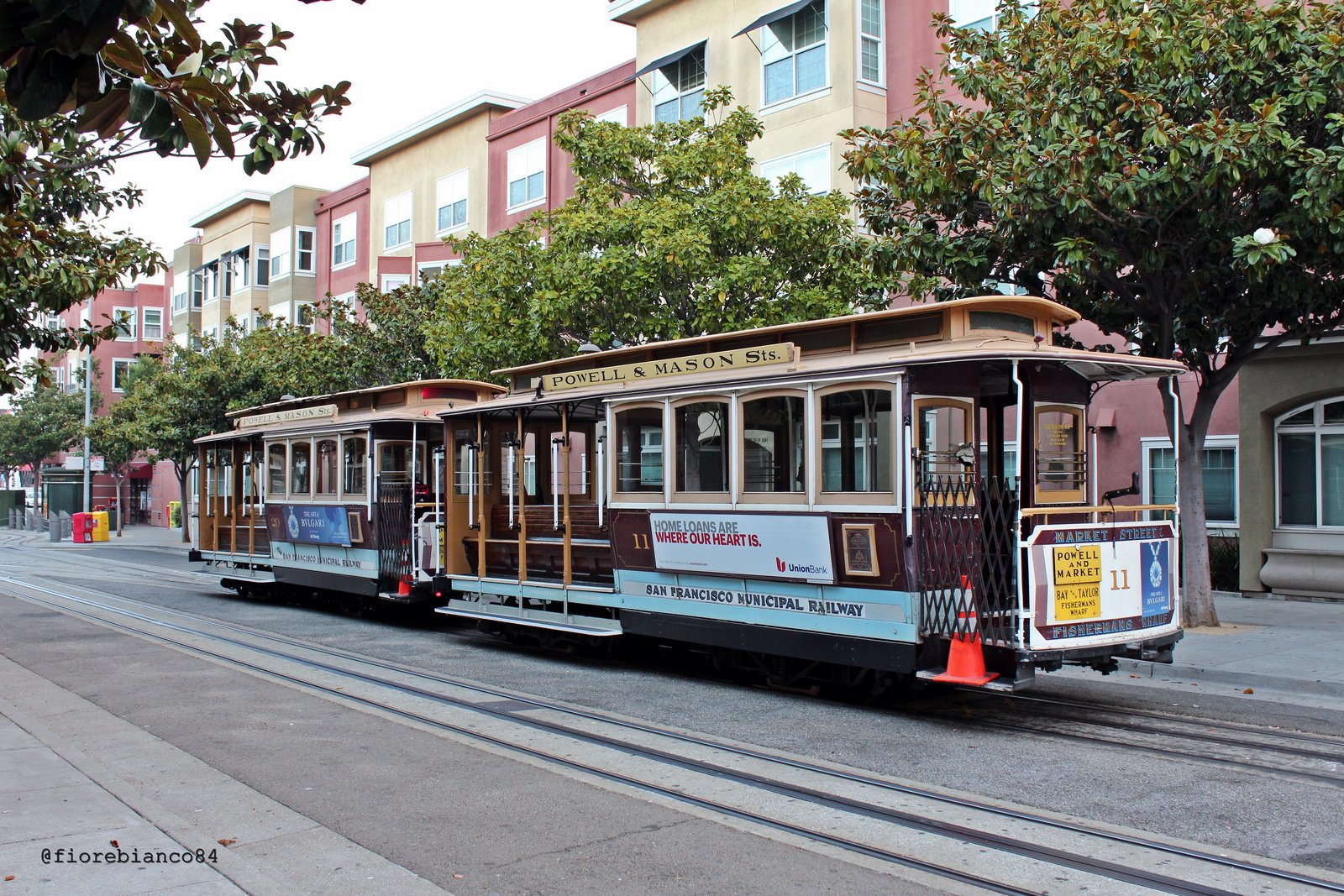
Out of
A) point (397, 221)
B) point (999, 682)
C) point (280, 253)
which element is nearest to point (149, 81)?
point (999, 682)

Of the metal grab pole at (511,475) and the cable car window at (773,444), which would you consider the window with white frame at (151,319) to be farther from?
the cable car window at (773,444)

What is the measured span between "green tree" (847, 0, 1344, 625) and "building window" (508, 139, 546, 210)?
59.7ft

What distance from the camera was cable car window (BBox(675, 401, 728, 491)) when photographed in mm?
10805

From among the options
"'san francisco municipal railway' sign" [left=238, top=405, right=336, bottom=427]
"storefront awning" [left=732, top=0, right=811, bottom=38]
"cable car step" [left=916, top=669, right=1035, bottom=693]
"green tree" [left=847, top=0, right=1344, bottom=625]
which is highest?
"storefront awning" [left=732, top=0, right=811, bottom=38]

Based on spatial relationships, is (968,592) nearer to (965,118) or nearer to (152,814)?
(152,814)

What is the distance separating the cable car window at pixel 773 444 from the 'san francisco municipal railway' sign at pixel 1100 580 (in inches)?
89.3

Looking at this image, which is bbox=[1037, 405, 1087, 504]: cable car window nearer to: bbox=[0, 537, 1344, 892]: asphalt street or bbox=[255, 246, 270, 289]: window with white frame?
bbox=[0, 537, 1344, 892]: asphalt street

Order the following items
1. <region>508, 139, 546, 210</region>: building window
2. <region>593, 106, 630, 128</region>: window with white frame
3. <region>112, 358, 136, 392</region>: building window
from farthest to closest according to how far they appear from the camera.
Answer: <region>112, 358, 136, 392</region>: building window → <region>508, 139, 546, 210</region>: building window → <region>593, 106, 630, 128</region>: window with white frame

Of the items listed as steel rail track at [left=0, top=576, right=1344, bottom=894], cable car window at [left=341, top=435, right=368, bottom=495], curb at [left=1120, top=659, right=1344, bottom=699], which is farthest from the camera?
cable car window at [left=341, top=435, right=368, bottom=495]

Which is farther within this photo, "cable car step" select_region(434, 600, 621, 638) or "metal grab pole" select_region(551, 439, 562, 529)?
"metal grab pole" select_region(551, 439, 562, 529)

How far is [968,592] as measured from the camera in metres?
9.14

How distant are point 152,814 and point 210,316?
50142 mm

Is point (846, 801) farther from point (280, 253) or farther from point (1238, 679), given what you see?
point (280, 253)

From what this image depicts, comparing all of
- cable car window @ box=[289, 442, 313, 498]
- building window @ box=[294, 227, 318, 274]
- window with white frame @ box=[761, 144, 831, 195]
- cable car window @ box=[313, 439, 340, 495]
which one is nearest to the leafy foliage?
cable car window @ box=[313, 439, 340, 495]
